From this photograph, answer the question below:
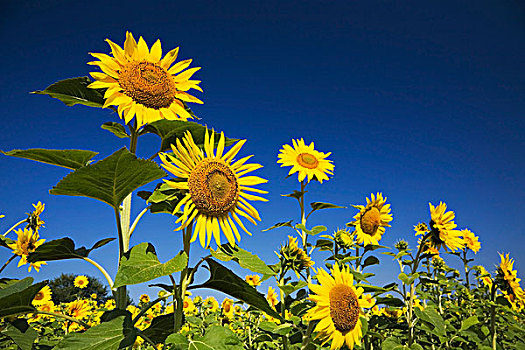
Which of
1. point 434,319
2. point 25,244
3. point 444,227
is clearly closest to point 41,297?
point 25,244

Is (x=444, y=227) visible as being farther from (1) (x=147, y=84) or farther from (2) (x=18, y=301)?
(2) (x=18, y=301)

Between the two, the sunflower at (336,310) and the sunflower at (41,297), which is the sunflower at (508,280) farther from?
the sunflower at (41,297)

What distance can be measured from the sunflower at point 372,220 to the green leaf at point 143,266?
2.91m

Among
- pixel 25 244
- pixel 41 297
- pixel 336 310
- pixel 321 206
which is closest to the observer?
pixel 336 310

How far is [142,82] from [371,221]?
3089mm

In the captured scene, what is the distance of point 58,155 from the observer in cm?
131

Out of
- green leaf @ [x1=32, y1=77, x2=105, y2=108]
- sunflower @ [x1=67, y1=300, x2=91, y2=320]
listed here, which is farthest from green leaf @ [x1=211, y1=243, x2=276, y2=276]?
sunflower @ [x1=67, y1=300, x2=91, y2=320]

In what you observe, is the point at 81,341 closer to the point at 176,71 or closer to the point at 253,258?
the point at 253,258

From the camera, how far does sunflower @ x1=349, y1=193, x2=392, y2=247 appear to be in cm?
395

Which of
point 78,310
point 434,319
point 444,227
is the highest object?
point 444,227

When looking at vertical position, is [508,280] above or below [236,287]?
above

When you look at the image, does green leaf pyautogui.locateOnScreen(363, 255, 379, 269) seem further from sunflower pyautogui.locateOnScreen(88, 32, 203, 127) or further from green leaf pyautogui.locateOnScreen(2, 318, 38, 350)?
green leaf pyautogui.locateOnScreen(2, 318, 38, 350)

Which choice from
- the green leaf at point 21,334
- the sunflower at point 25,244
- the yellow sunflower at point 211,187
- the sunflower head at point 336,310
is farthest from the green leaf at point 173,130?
the sunflower at point 25,244

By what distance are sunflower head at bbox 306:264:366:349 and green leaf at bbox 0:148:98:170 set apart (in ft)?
6.11
